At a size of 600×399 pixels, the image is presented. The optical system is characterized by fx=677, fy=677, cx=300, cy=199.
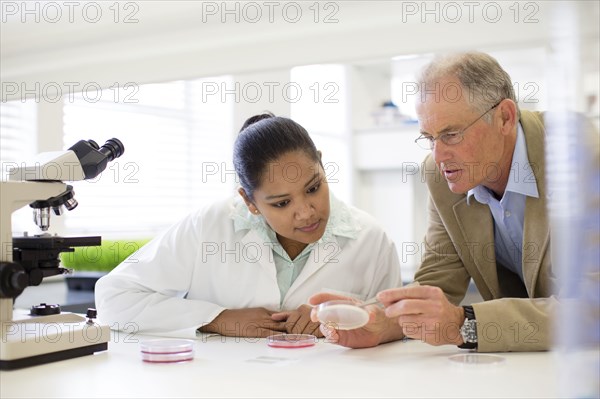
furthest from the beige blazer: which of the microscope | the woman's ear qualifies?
the microscope

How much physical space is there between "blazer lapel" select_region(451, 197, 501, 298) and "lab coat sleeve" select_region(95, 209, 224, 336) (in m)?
0.65

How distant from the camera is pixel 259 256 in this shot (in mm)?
1747

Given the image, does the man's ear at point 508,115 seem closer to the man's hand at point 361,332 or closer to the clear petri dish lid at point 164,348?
the man's hand at point 361,332

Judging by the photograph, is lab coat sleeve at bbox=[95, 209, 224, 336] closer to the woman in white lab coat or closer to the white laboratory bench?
the woman in white lab coat

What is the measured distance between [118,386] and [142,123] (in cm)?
246

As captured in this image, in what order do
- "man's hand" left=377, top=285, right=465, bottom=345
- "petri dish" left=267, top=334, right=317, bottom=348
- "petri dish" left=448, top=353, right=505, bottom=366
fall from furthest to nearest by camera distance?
"petri dish" left=267, top=334, right=317, bottom=348 → "man's hand" left=377, top=285, right=465, bottom=345 → "petri dish" left=448, top=353, right=505, bottom=366

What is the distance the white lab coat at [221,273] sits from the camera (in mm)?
1698

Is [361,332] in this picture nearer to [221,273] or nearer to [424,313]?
[424,313]

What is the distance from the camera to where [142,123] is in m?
3.37

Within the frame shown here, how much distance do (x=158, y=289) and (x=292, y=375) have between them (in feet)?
2.30

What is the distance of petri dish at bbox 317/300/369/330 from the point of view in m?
1.27

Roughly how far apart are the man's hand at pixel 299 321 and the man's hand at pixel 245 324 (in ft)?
0.05

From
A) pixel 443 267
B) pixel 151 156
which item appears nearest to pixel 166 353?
pixel 443 267

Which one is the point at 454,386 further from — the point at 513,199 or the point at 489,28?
the point at 513,199
